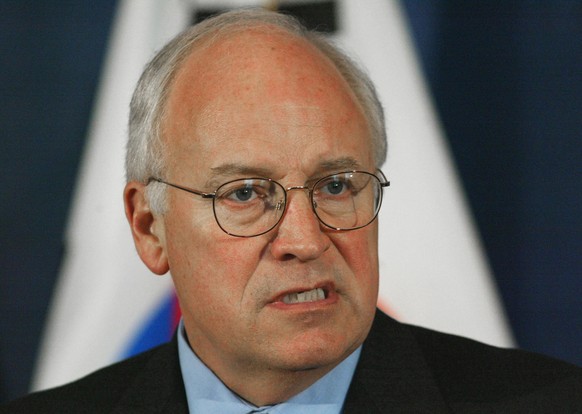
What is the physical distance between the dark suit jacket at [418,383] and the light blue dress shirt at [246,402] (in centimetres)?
3

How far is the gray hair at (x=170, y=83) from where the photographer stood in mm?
2412

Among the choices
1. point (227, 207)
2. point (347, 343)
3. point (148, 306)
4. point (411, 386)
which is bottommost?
point (148, 306)

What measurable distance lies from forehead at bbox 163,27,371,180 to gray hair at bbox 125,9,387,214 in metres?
0.05

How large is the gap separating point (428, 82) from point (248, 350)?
4.86 feet

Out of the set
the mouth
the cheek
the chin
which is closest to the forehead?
the cheek

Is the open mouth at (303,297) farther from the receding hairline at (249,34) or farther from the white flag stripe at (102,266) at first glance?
the white flag stripe at (102,266)

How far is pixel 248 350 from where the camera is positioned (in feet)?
7.04

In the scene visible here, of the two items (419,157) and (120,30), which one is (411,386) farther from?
(120,30)

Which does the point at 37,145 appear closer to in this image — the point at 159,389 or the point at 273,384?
the point at 159,389

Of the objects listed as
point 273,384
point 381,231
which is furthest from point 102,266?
point 273,384

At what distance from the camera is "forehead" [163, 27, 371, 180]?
2.16 meters

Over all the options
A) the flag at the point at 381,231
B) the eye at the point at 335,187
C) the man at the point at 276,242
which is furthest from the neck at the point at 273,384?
the flag at the point at 381,231

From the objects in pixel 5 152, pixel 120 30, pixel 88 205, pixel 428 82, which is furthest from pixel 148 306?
pixel 428 82

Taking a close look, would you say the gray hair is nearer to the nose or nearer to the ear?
the ear
